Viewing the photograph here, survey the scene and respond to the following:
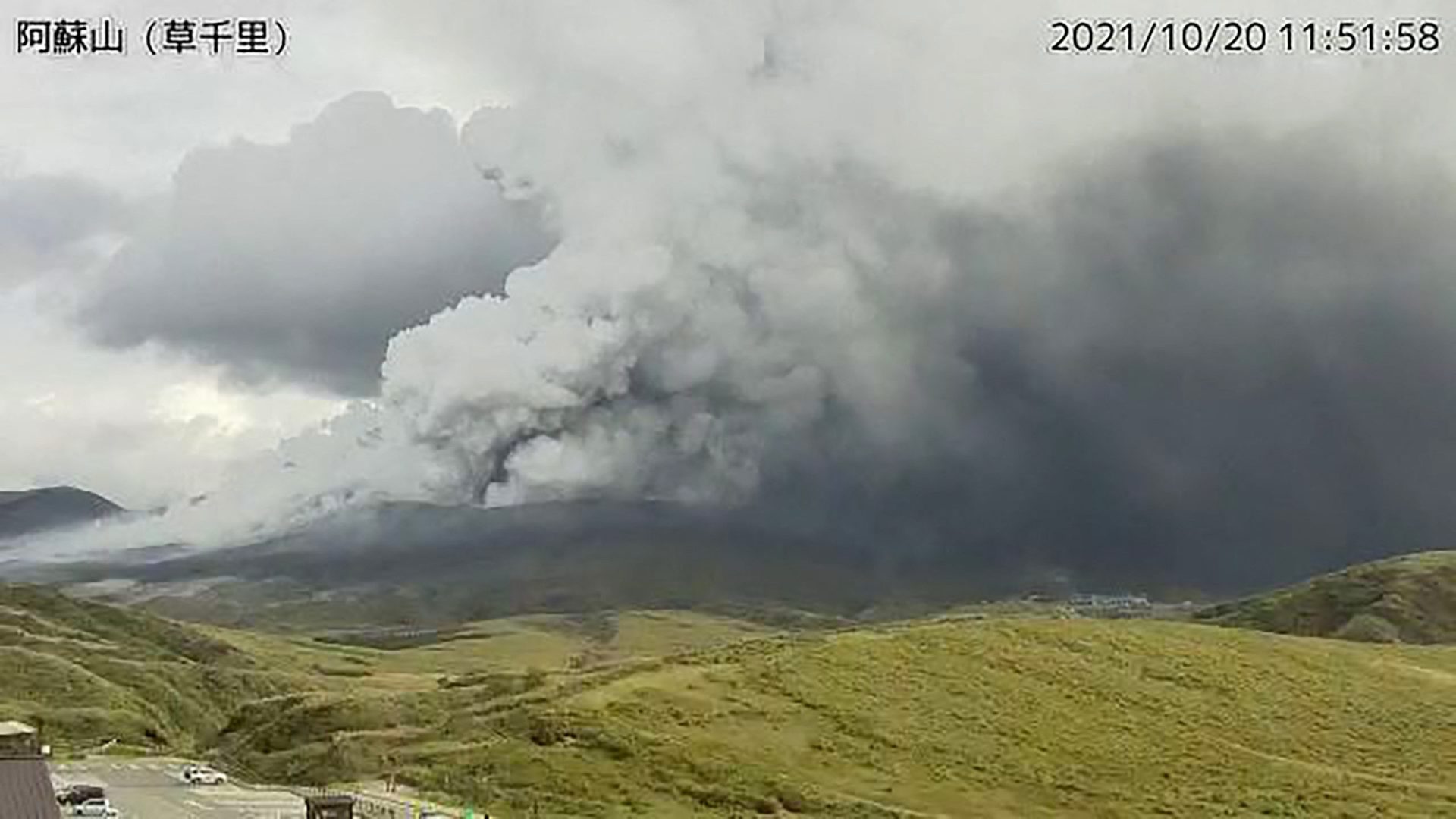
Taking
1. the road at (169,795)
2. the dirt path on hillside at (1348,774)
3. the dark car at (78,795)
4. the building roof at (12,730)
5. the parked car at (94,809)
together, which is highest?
the building roof at (12,730)

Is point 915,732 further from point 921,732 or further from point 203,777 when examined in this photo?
point 203,777

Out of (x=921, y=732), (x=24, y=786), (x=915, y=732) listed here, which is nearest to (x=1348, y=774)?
(x=921, y=732)

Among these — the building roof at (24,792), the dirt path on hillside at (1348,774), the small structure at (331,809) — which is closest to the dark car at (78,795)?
the small structure at (331,809)

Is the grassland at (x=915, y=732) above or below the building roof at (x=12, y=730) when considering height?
below

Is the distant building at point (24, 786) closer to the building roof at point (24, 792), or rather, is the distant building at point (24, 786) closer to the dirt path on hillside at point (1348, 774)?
the building roof at point (24, 792)

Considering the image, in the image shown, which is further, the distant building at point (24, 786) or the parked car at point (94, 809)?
the parked car at point (94, 809)

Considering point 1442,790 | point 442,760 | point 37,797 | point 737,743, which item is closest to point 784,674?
point 737,743

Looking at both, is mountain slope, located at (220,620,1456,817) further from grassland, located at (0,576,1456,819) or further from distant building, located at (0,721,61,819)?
distant building, located at (0,721,61,819)
